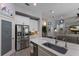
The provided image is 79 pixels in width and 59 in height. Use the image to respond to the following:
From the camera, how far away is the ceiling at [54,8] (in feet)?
6.66

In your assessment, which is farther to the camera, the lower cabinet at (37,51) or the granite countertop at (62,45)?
the lower cabinet at (37,51)

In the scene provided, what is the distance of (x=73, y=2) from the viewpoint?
2084mm

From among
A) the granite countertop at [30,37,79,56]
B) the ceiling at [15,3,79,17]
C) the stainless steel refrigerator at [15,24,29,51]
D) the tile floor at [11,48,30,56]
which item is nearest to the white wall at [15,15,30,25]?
the stainless steel refrigerator at [15,24,29,51]

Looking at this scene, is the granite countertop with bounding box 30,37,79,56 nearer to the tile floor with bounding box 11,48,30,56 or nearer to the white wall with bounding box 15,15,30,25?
the tile floor with bounding box 11,48,30,56

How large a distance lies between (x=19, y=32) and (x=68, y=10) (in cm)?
95

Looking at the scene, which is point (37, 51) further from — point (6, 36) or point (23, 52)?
point (6, 36)

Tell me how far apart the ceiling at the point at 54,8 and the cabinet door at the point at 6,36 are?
1.35 feet

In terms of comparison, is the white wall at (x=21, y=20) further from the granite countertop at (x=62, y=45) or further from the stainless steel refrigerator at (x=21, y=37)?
the granite countertop at (x=62, y=45)

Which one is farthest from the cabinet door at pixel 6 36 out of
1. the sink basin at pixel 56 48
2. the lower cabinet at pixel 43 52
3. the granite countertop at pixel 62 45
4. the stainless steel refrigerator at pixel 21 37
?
the sink basin at pixel 56 48

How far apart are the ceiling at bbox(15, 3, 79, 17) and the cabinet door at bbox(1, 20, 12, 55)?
411 mm

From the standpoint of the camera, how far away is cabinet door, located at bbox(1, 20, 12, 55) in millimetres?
1984

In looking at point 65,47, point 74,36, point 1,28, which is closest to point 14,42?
point 1,28

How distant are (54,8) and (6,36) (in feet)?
3.20

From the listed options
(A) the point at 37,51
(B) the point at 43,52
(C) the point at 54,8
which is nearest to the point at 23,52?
(A) the point at 37,51
